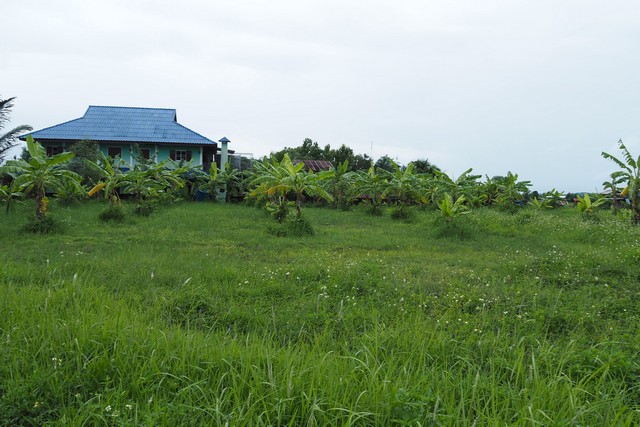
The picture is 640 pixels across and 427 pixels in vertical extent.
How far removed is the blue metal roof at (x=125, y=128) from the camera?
79.8ft

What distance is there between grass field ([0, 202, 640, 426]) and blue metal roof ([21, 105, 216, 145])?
17.5m

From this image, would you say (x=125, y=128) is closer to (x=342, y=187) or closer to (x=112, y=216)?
(x=342, y=187)

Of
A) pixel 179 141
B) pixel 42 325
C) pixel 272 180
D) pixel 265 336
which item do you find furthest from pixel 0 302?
pixel 179 141

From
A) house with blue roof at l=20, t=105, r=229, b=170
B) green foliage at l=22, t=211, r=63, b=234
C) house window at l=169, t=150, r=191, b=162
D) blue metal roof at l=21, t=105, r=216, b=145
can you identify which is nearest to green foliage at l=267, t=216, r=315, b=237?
green foliage at l=22, t=211, r=63, b=234

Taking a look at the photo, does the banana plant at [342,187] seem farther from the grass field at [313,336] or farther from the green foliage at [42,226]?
the green foliage at [42,226]

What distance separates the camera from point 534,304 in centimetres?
452

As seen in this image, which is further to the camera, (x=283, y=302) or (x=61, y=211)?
(x=61, y=211)

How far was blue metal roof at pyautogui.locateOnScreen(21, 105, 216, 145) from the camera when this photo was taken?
24.3m

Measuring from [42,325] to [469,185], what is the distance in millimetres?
18854

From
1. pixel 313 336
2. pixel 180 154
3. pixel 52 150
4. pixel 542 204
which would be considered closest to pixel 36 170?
pixel 313 336

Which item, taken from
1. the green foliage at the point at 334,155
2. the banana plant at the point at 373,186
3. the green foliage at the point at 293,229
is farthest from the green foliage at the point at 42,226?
the green foliage at the point at 334,155

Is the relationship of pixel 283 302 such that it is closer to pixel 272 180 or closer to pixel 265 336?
pixel 265 336

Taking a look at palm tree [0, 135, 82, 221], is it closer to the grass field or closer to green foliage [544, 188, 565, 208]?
the grass field

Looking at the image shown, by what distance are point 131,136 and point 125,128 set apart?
1428 millimetres
